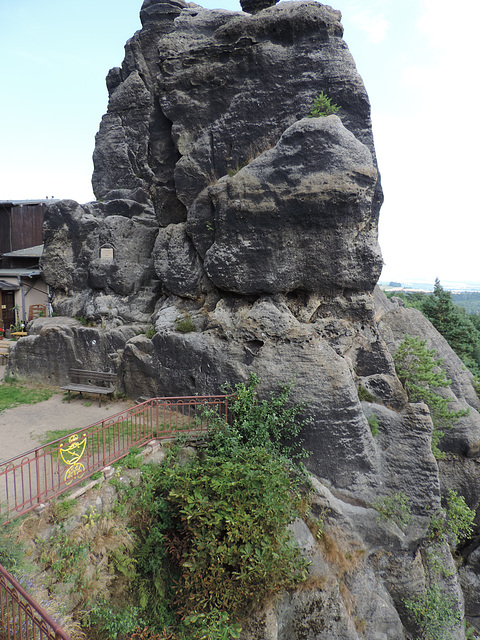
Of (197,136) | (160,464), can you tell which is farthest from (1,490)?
(197,136)

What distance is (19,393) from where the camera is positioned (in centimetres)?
1246

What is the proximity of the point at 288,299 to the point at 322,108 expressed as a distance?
5.40m

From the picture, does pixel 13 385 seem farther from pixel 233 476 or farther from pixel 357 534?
pixel 357 534

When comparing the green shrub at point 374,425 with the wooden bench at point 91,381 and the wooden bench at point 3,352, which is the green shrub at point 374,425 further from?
the wooden bench at point 3,352

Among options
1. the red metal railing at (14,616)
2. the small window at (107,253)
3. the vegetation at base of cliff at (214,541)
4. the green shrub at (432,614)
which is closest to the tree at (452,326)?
the green shrub at (432,614)

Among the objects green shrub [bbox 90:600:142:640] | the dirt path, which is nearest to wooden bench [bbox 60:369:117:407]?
the dirt path

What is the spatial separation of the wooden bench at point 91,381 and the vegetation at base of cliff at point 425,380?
870 centimetres

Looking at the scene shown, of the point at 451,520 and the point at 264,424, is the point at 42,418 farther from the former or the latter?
the point at 451,520

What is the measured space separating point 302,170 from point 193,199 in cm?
402

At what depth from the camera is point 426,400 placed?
10523mm

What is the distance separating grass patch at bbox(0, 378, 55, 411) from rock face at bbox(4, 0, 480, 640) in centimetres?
48

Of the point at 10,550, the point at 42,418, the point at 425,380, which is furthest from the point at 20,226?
the point at 425,380

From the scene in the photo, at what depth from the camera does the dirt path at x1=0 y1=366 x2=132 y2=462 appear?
29.2 feet

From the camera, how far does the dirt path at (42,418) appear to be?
8891mm
